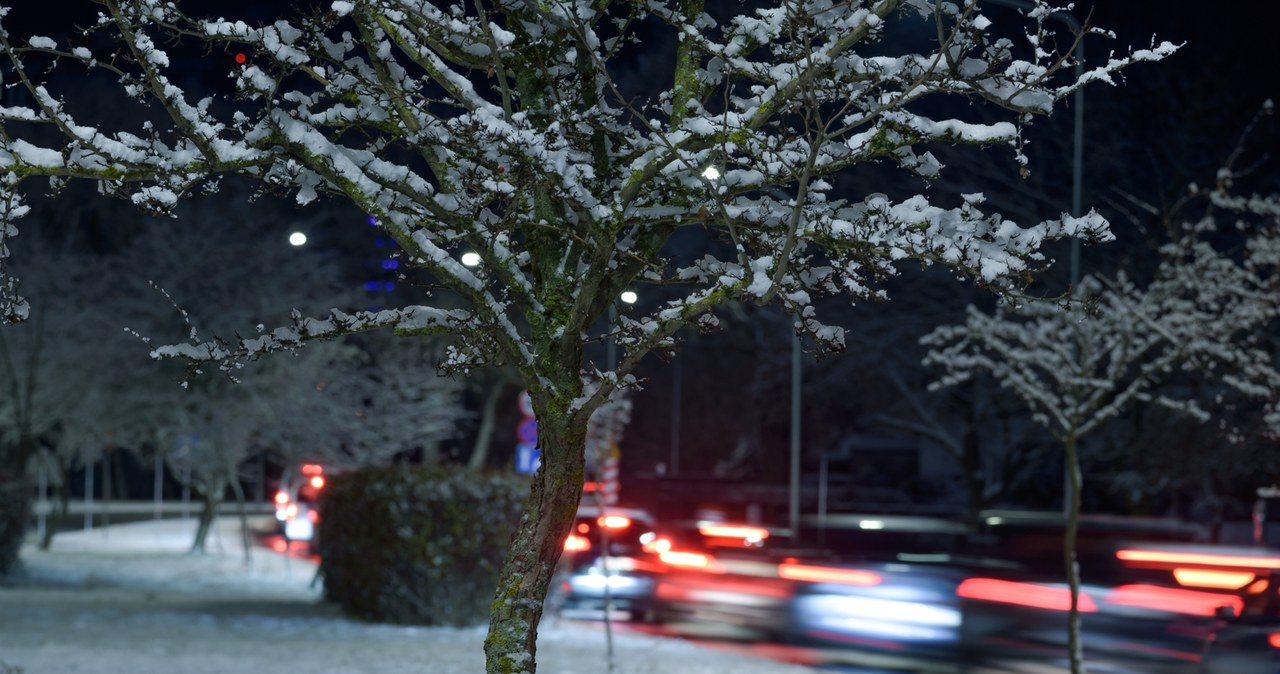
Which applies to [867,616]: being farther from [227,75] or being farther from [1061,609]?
[227,75]

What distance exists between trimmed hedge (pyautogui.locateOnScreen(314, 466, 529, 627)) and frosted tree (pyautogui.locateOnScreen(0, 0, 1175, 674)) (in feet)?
30.7

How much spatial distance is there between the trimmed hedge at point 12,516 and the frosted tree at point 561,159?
15.9m

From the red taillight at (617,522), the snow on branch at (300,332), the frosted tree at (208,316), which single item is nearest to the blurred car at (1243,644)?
the snow on branch at (300,332)

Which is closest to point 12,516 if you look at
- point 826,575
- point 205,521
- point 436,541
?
point 205,521

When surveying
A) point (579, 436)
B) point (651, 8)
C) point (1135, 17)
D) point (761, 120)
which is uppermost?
point (1135, 17)

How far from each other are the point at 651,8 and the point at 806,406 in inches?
1467

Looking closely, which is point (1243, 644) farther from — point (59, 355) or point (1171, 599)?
point (59, 355)

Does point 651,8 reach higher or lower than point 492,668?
higher

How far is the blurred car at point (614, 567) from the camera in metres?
19.0

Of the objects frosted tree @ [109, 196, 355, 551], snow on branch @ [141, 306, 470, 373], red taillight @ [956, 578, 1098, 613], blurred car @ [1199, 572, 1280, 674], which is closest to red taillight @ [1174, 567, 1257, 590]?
red taillight @ [956, 578, 1098, 613]

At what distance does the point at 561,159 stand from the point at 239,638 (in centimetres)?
1006

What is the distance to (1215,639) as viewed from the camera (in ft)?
36.3

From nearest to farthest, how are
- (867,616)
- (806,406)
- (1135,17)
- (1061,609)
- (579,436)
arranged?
(579,436)
(1061,609)
(867,616)
(1135,17)
(806,406)

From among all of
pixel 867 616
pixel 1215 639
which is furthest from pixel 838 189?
pixel 1215 639
